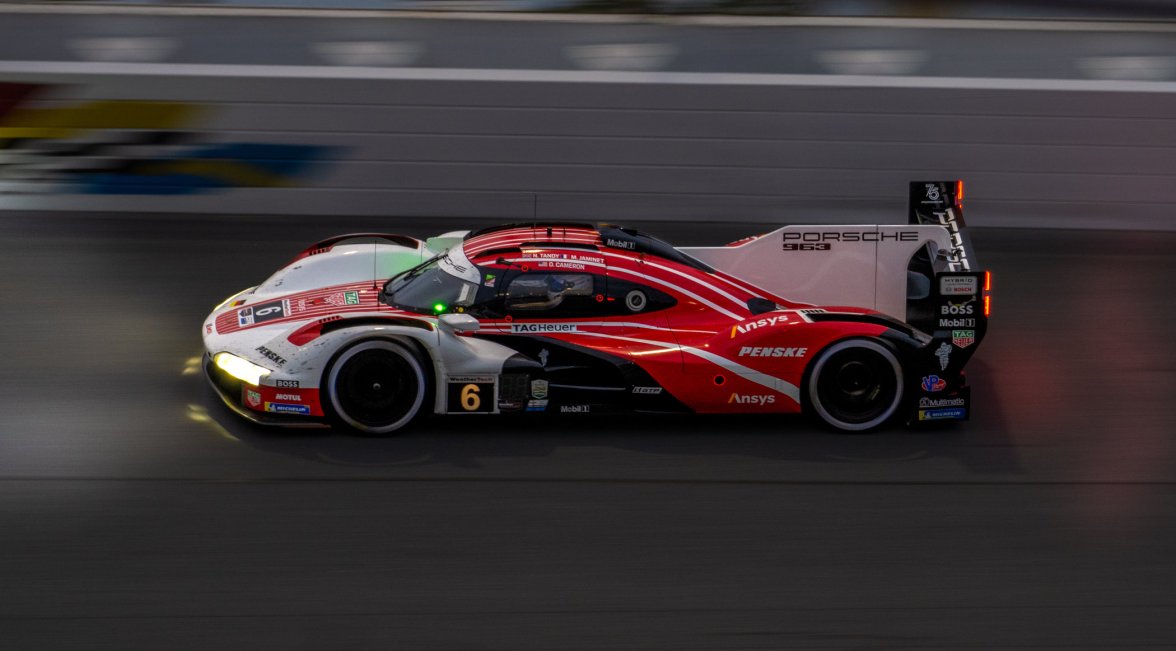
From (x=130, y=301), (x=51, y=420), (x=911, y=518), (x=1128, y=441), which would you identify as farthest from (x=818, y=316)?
(x=130, y=301)

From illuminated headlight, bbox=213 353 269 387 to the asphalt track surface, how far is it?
35cm

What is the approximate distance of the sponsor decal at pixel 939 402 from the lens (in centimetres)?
718

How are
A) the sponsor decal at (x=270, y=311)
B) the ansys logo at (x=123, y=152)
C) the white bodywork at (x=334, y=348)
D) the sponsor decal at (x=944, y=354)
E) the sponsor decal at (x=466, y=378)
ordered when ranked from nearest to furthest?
the white bodywork at (x=334, y=348), the sponsor decal at (x=466, y=378), the sponsor decal at (x=944, y=354), the sponsor decal at (x=270, y=311), the ansys logo at (x=123, y=152)

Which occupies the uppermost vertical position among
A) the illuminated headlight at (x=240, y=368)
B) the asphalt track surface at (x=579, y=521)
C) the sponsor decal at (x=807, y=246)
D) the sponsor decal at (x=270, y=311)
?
the sponsor decal at (x=807, y=246)

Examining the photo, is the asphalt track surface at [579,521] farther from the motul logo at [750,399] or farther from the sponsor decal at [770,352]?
the sponsor decal at [770,352]

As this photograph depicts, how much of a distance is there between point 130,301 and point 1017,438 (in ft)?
21.2

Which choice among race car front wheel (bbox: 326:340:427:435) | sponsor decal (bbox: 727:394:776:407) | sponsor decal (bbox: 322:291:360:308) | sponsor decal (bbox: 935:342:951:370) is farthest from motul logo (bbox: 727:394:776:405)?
sponsor decal (bbox: 322:291:360:308)

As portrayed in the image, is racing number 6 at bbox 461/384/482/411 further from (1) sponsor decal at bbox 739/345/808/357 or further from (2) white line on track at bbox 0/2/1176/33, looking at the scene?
(2) white line on track at bbox 0/2/1176/33

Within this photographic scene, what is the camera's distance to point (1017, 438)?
23.8ft

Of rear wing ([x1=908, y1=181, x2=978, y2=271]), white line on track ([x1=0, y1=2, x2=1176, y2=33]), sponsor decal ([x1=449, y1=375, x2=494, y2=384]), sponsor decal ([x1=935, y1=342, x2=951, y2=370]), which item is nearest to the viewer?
sponsor decal ([x1=449, y1=375, x2=494, y2=384])

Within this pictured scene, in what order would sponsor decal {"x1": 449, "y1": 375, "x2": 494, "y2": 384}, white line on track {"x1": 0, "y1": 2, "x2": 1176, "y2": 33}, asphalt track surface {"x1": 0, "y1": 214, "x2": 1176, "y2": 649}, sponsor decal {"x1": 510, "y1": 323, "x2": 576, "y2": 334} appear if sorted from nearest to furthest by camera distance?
1. asphalt track surface {"x1": 0, "y1": 214, "x2": 1176, "y2": 649}
2. sponsor decal {"x1": 449, "y1": 375, "x2": 494, "y2": 384}
3. sponsor decal {"x1": 510, "y1": 323, "x2": 576, "y2": 334}
4. white line on track {"x1": 0, "y1": 2, "x2": 1176, "y2": 33}

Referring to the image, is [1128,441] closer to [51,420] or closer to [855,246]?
[855,246]

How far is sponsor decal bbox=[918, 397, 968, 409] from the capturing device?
283 inches

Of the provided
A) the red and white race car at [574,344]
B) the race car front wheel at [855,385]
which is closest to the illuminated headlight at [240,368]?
the red and white race car at [574,344]
